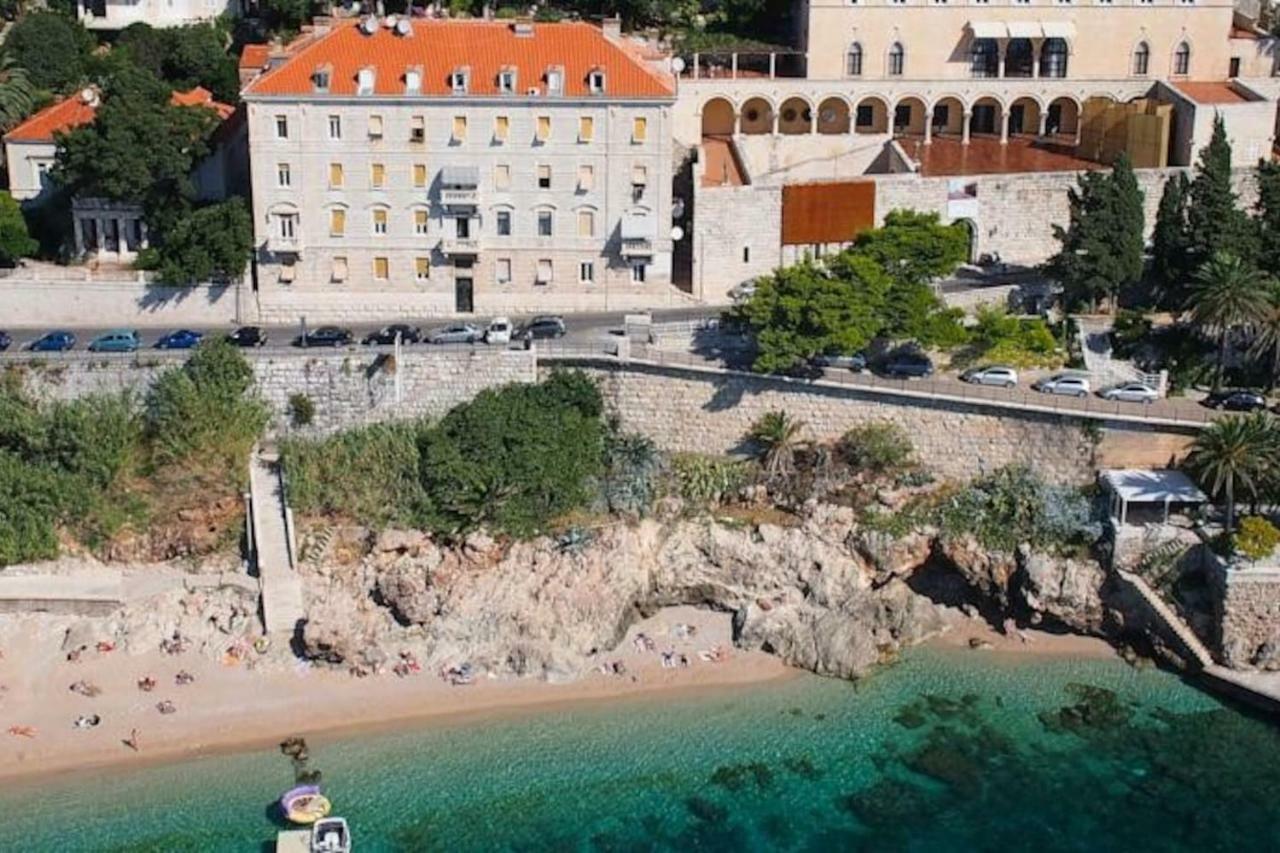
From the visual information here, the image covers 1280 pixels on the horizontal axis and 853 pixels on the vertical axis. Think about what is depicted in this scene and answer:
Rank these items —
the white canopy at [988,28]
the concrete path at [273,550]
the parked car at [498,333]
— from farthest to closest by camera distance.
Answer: the white canopy at [988,28] < the parked car at [498,333] < the concrete path at [273,550]

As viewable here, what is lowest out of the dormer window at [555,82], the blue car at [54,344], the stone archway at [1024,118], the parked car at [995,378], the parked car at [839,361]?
the parked car at [995,378]

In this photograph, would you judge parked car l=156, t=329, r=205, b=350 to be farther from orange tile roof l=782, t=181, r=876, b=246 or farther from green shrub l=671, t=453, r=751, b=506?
orange tile roof l=782, t=181, r=876, b=246

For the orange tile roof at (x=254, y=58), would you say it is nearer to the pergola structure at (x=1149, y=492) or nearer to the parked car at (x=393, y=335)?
the parked car at (x=393, y=335)

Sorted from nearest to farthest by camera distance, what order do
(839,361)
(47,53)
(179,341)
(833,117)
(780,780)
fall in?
1. (780,780)
2. (839,361)
3. (179,341)
4. (833,117)
5. (47,53)

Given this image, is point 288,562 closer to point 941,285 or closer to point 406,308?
point 406,308

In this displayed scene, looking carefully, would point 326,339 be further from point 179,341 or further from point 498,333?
point 498,333

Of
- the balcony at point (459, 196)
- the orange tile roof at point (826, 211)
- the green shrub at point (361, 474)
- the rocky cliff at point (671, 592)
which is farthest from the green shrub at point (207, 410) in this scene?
the orange tile roof at point (826, 211)

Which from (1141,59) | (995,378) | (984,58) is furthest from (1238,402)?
(984,58)
